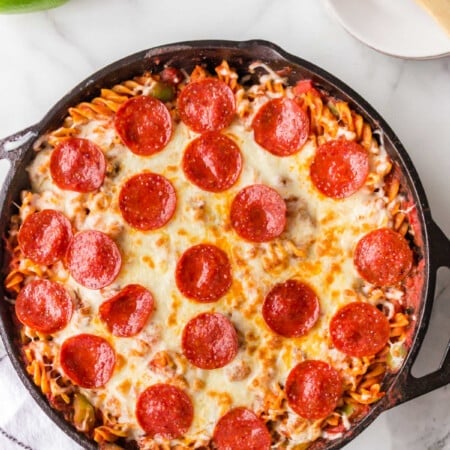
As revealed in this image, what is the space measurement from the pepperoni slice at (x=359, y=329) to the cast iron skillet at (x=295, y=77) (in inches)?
6.0

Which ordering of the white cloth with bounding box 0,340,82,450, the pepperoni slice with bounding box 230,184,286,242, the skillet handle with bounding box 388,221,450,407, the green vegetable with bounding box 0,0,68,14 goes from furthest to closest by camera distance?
1. the white cloth with bounding box 0,340,82,450
2. the green vegetable with bounding box 0,0,68,14
3. the pepperoni slice with bounding box 230,184,286,242
4. the skillet handle with bounding box 388,221,450,407

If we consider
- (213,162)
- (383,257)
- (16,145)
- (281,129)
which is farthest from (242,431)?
(16,145)

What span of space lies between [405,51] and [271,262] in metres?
1.21

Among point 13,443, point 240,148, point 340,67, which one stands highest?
point 340,67

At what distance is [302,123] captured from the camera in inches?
153

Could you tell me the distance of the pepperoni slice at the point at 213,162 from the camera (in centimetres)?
387

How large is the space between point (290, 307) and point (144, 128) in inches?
40.5

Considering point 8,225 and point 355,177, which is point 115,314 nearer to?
point 8,225

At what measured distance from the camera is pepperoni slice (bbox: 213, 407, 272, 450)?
389 cm

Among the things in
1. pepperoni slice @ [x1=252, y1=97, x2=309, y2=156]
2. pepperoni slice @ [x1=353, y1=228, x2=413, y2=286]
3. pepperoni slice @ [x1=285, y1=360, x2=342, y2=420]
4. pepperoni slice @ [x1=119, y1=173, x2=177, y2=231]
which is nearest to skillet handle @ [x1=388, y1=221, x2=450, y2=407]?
pepperoni slice @ [x1=353, y1=228, x2=413, y2=286]

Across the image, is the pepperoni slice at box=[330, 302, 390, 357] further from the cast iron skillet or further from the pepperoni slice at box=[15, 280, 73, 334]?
the pepperoni slice at box=[15, 280, 73, 334]

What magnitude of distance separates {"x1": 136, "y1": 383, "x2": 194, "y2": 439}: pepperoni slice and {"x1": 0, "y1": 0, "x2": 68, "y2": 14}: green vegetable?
1.83 m

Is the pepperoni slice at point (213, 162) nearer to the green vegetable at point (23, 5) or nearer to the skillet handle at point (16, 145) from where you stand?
the skillet handle at point (16, 145)

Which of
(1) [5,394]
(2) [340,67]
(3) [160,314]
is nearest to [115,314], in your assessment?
(3) [160,314]
